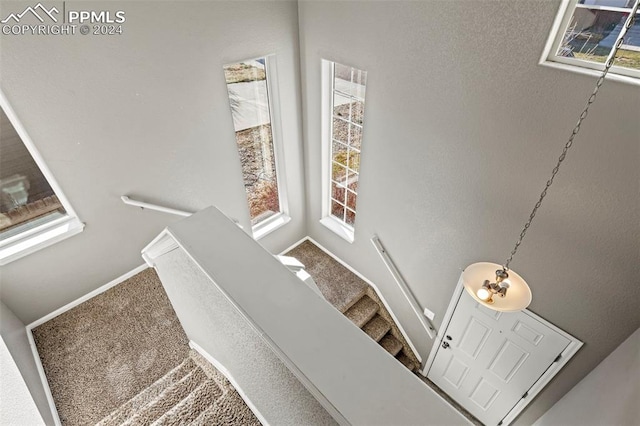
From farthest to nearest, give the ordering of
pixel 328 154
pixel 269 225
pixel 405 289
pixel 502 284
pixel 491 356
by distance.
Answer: pixel 269 225 < pixel 328 154 < pixel 405 289 < pixel 491 356 < pixel 502 284

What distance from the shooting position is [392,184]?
11.8 ft

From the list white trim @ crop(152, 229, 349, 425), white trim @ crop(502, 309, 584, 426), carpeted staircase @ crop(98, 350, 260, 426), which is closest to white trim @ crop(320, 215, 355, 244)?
white trim @ crop(502, 309, 584, 426)

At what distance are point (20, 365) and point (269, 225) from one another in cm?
296

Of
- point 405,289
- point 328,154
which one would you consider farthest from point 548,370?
point 328,154

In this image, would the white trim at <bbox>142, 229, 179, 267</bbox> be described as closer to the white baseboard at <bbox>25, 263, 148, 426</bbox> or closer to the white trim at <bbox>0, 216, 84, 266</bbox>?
the white trim at <bbox>0, 216, 84, 266</bbox>

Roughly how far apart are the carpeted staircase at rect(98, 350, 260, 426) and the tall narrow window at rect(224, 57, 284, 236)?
231 centimetres

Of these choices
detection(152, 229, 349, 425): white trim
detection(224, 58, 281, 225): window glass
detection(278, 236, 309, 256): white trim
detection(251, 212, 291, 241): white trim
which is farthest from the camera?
detection(278, 236, 309, 256): white trim

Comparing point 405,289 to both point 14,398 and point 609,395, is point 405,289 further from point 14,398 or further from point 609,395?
point 14,398

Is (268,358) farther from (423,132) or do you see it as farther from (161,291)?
(161,291)

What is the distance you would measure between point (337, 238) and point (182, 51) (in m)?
3.01

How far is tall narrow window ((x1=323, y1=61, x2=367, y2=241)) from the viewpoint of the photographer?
12.1ft

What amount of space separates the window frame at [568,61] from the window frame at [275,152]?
2.54 m

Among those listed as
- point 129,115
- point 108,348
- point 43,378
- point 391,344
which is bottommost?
point 391,344

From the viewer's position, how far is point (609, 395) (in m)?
2.07
